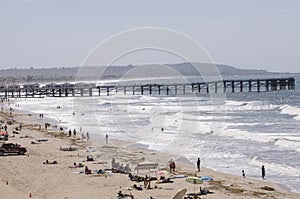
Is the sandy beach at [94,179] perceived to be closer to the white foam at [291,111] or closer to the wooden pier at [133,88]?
the white foam at [291,111]

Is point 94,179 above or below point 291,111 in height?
below

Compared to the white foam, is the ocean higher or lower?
lower

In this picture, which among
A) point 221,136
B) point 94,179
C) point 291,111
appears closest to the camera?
point 94,179

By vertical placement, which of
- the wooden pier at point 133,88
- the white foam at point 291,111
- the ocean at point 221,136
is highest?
the wooden pier at point 133,88

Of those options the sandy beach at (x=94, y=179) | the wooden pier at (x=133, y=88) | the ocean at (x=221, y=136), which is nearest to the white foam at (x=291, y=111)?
the ocean at (x=221, y=136)

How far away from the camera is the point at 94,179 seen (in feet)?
67.4

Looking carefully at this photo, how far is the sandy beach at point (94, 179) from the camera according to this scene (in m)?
17.9

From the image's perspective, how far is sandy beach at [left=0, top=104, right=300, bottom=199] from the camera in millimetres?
17922

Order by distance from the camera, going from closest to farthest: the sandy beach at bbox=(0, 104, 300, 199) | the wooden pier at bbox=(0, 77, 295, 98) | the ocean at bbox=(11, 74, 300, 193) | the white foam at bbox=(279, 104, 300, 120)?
the sandy beach at bbox=(0, 104, 300, 199) < the ocean at bbox=(11, 74, 300, 193) < the white foam at bbox=(279, 104, 300, 120) < the wooden pier at bbox=(0, 77, 295, 98)

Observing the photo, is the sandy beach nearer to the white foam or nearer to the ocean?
the ocean

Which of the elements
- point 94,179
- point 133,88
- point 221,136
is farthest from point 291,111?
point 133,88

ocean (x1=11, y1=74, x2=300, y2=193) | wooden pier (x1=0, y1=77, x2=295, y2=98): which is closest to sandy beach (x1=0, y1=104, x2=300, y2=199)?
ocean (x1=11, y1=74, x2=300, y2=193)

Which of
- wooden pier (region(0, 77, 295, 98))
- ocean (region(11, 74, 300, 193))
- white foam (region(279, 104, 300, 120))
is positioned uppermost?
wooden pier (region(0, 77, 295, 98))

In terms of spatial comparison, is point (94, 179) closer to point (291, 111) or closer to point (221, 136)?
point (221, 136)
